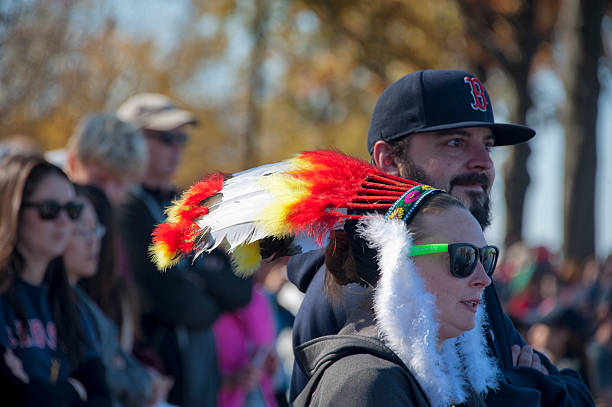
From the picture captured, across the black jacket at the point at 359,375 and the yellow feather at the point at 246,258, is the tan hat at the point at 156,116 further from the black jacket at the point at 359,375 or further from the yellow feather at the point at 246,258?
the black jacket at the point at 359,375

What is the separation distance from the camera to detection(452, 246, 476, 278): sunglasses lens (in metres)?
1.91

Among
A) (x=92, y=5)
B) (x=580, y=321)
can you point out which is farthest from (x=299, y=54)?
(x=580, y=321)

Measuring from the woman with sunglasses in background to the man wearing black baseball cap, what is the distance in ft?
3.71

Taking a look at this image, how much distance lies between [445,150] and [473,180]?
0.47 ft

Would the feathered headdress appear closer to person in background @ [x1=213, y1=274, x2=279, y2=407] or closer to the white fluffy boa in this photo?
the white fluffy boa

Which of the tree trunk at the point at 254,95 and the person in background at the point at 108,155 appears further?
the tree trunk at the point at 254,95

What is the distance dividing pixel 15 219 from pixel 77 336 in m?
0.58

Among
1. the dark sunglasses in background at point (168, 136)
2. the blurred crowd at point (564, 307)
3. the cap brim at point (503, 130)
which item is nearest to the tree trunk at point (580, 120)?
the blurred crowd at point (564, 307)

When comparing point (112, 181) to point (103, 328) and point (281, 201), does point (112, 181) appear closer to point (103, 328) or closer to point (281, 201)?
point (103, 328)

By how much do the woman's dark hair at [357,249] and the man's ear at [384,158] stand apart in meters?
0.57

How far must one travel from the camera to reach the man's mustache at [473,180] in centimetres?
252

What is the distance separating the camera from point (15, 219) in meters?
3.17

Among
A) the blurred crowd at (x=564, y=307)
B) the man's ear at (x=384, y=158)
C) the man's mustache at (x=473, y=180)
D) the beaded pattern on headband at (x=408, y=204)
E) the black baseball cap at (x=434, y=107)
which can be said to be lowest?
the blurred crowd at (x=564, y=307)

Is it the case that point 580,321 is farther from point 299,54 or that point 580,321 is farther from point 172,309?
point 299,54
